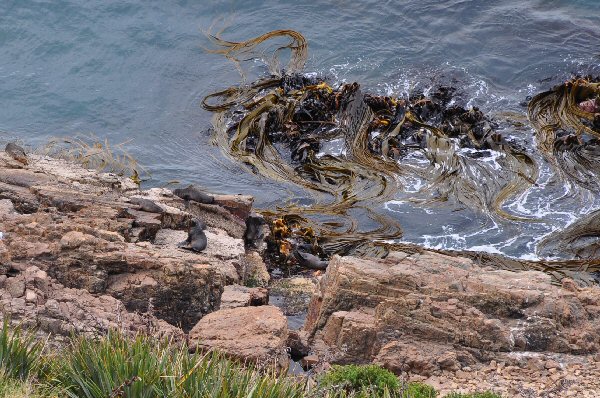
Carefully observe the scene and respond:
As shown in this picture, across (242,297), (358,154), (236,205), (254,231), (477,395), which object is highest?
(358,154)

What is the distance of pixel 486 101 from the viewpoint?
17.0 meters

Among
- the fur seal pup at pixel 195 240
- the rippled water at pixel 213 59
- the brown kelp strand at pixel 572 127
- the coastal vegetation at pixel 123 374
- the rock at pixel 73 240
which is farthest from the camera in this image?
the rippled water at pixel 213 59

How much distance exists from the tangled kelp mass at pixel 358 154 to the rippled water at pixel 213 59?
359 millimetres

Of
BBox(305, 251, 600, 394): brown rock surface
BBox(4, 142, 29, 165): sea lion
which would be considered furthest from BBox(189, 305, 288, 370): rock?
BBox(4, 142, 29, 165): sea lion

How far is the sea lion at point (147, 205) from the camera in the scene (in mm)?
10898

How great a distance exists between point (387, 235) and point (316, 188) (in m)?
1.79

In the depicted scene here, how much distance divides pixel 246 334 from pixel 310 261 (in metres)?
3.77

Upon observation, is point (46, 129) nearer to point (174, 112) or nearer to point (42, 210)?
point (174, 112)

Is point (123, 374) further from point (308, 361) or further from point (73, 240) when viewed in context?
point (73, 240)

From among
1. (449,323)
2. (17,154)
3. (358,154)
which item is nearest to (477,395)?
(449,323)

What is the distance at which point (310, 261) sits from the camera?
1202cm

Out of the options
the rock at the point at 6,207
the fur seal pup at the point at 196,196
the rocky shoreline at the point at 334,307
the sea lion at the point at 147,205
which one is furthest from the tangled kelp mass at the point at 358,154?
the rock at the point at 6,207

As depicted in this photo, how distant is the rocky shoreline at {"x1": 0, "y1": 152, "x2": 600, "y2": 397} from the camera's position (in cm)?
806

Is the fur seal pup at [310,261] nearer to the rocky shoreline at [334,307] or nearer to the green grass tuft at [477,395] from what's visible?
the rocky shoreline at [334,307]
